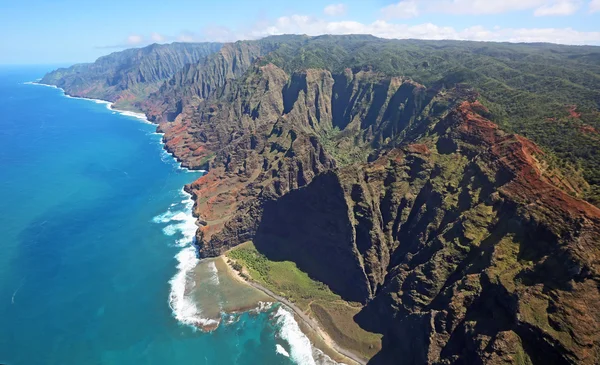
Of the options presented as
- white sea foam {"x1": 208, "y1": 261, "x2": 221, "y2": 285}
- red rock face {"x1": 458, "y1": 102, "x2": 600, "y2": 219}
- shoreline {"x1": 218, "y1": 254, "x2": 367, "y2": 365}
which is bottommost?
shoreline {"x1": 218, "y1": 254, "x2": 367, "y2": 365}

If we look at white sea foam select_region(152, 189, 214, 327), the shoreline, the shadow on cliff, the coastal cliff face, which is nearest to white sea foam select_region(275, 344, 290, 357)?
the shoreline

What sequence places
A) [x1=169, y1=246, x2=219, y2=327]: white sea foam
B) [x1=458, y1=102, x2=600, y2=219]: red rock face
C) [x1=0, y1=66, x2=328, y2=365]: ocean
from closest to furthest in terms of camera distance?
[x1=458, y1=102, x2=600, y2=219]: red rock face → [x1=0, y1=66, x2=328, y2=365]: ocean → [x1=169, y1=246, x2=219, y2=327]: white sea foam

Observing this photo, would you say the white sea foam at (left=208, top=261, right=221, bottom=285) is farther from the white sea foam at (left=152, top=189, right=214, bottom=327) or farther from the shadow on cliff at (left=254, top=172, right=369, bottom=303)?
the shadow on cliff at (left=254, top=172, right=369, bottom=303)

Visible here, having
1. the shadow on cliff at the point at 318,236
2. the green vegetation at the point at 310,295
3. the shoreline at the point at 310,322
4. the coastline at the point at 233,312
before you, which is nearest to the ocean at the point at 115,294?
the coastline at the point at 233,312

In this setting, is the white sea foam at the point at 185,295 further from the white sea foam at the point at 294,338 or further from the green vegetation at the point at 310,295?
the white sea foam at the point at 294,338

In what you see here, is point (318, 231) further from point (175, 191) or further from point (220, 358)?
point (175, 191)

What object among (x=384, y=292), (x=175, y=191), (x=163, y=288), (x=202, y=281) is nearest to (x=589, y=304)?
(x=384, y=292)
